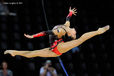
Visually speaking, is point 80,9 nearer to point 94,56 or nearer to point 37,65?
point 94,56

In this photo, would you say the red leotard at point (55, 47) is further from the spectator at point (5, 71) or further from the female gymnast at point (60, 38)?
the spectator at point (5, 71)

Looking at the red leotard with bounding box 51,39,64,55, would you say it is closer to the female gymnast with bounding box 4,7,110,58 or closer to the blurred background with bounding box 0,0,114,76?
the female gymnast with bounding box 4,7,110,58

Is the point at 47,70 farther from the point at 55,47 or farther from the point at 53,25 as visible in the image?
the point at 55,47

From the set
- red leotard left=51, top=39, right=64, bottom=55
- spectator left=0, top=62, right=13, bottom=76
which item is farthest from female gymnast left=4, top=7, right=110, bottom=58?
spectator left=0, top=62, right=13, bottom=76

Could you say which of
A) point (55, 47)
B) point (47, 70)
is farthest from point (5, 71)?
point (55, 47)

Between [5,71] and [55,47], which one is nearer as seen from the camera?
[55,47]

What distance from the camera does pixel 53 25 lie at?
83.2 inches

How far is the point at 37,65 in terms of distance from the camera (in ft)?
7.00

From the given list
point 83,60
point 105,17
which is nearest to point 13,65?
point 83,60

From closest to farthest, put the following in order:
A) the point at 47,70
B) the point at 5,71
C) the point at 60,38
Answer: the point at 60,38, the point at 5,71, the point at 47,70

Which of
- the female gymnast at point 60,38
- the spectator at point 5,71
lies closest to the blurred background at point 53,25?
the spectator at point 5,71

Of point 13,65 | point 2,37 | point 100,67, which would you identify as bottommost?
point 100,67

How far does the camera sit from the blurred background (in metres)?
2.08

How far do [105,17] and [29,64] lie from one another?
661 millimetres
